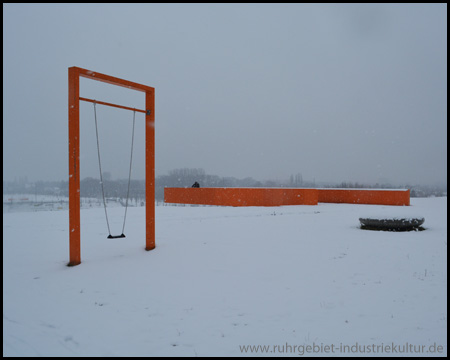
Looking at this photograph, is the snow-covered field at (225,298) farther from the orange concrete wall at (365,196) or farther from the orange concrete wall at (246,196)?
the orange concrete wall at (365,196)

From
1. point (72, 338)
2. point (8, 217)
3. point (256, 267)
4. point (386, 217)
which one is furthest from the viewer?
point (8, 217)

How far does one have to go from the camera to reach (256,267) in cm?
620

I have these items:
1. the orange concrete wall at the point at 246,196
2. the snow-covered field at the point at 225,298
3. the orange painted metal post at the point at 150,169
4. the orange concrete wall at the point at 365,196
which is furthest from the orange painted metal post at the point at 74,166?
the orange concrete wall at the point at 365,196

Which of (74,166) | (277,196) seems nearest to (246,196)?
(277,196)

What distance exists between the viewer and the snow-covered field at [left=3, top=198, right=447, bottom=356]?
3.54 metres

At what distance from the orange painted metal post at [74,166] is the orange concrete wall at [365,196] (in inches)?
847

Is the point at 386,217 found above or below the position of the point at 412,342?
above

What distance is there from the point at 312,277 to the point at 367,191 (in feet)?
65.8

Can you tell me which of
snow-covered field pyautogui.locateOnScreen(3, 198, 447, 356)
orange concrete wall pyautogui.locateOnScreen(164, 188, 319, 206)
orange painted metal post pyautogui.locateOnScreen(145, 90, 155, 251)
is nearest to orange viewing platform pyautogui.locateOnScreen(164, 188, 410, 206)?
orange concrete wall pyautogui.locateOnScreen(164, 188, 319, 206)

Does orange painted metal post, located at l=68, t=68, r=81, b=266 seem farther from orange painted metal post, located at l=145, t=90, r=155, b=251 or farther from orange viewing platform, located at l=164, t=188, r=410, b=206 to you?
orange viewing platform, located at l=164, t=188, r=410, b=206

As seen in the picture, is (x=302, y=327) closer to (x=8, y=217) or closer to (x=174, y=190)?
(x=8, y=217)

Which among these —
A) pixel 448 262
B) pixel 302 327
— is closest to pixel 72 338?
pixel 302 327

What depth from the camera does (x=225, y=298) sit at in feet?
15.5

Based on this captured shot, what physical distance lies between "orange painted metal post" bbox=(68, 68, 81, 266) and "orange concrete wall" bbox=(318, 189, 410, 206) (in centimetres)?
2151
